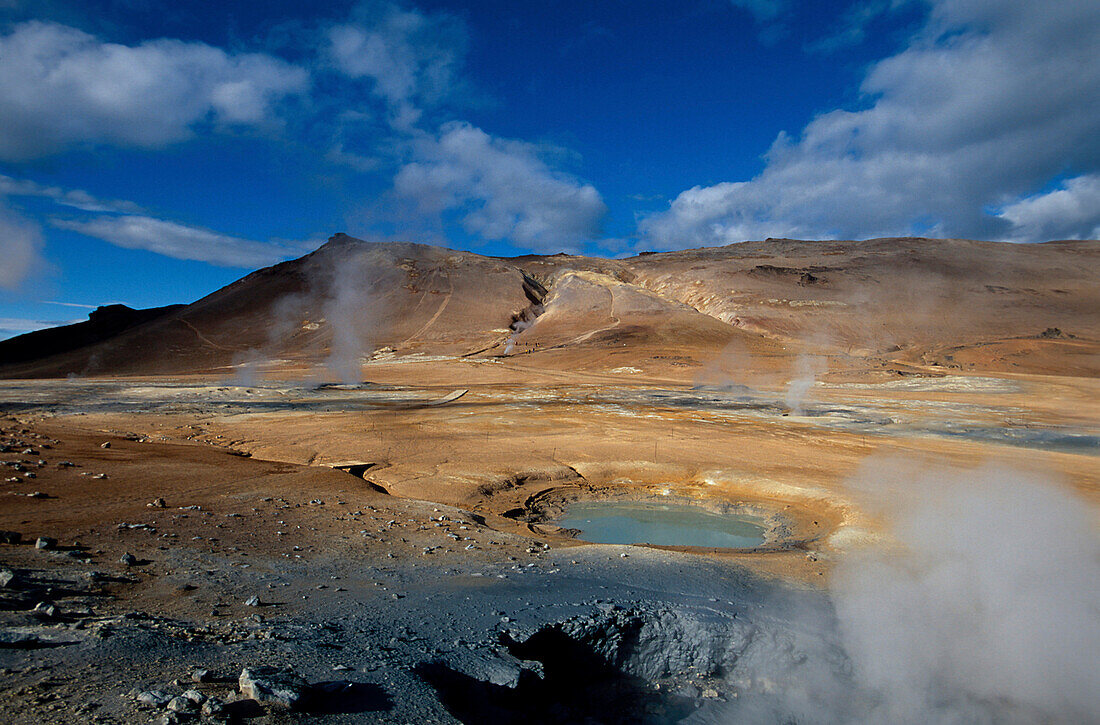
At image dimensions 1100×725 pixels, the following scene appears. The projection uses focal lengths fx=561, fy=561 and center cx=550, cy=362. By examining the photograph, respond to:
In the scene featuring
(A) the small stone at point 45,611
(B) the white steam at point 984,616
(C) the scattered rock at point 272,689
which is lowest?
(B) the white steam at point 984,616

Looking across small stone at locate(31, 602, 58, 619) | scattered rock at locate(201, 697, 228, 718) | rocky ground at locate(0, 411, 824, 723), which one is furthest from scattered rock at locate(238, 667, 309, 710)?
small stone at locate(31, 602, 58, 619)

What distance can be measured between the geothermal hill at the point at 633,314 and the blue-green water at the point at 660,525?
132 feet

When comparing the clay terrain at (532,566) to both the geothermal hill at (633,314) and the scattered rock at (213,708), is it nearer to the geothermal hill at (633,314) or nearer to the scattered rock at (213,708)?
the scattered rock at (213,708)

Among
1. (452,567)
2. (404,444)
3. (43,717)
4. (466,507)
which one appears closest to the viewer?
(43,717)

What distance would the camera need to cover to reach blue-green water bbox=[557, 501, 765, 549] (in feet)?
32.8

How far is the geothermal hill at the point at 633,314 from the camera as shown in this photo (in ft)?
200

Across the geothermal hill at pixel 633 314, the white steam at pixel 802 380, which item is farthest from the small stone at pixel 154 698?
the geothermal hill at pixel 633 314

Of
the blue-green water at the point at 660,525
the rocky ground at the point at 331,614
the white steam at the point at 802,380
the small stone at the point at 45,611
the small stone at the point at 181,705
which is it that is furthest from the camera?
the white steam at the point at 802,380

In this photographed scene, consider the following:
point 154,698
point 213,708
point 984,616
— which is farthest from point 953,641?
point 154,698

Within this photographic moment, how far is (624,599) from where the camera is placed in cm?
652

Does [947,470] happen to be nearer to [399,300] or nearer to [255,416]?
[255,416]

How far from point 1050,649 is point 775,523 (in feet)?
18.3

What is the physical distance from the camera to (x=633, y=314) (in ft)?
254

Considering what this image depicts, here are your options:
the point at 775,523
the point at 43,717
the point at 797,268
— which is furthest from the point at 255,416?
the point at 797,268
